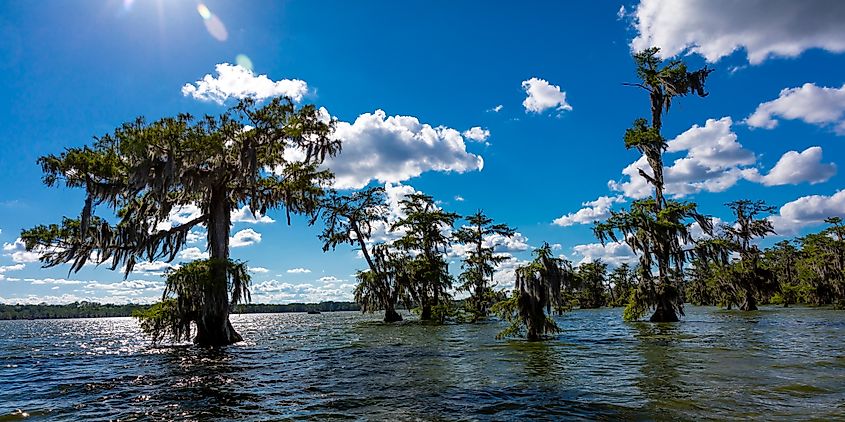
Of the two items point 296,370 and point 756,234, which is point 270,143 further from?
point 756,234

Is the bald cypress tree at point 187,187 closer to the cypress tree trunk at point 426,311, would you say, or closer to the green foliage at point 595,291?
the cypress tree trunk at point 426,311

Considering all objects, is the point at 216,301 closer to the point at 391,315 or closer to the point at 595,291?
the point at 391,315

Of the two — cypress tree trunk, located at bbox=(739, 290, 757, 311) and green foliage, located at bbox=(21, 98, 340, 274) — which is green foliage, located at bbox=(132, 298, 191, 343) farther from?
cypress tree trunk, located at bbox=(739, 290, 757, 311)

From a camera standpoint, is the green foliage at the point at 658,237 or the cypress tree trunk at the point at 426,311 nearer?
the green foliage at the point at 658,237

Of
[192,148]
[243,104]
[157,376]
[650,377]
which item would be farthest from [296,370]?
[243,104]

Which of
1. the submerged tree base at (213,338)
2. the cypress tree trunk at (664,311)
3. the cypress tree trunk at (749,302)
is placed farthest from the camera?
the cypress tree trunk at (749,302)

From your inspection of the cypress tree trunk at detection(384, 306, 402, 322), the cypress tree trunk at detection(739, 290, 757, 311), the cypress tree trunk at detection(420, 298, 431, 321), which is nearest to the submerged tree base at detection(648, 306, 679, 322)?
the cypress tree trunk at detection(420, 298, 431, 321)

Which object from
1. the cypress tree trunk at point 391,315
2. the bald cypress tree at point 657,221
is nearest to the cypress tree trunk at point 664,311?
the bald cypress tree at point 657,221

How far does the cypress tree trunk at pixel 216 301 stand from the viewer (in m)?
21.3

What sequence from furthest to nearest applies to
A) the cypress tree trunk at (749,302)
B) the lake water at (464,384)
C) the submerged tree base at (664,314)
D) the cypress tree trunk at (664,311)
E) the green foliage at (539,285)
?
the cypress tree trunk at (749,302)
the submerged tree base at (664,314)
the cypress tree trunk at (664,311)
the green foliage at (539,285)
the lake water at (464,384)

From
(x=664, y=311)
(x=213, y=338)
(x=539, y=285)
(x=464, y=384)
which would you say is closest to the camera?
(x=464, y=384)

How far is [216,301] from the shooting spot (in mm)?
21531

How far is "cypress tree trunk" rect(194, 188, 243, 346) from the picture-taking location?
2134 cm

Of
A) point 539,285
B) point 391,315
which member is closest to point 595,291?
point 391,315
